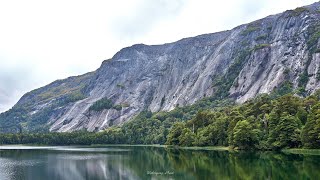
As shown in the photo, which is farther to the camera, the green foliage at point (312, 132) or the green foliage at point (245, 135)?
the green foliage at point (245, 135)

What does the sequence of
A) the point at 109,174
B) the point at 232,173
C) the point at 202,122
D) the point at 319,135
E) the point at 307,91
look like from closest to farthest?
the point at 232,173, the point at 109,174, the point at 319,135, the point at 202,122, the point at 307,91

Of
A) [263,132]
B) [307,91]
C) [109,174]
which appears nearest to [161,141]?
[307,91]

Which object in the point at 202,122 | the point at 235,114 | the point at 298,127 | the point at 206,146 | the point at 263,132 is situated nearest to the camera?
the point at 298,127

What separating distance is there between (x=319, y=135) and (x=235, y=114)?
41817 mm

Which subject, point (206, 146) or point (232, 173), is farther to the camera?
point (206, 146)

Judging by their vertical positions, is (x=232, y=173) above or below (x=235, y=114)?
below

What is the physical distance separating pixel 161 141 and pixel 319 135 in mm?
121167

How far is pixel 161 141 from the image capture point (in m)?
190

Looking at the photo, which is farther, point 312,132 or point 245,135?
point 245,135

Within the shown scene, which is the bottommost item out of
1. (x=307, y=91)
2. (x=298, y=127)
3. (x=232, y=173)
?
(x=232, y=173)

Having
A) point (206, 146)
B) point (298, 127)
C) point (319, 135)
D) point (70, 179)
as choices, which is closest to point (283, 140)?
point (298, 127)

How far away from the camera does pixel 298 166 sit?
175ft

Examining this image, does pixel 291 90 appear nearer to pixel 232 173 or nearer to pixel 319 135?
pixel 319 135

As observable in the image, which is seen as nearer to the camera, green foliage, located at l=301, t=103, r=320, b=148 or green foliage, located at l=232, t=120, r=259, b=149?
green foliage, located at l=301, t=103, r=320, b=148
